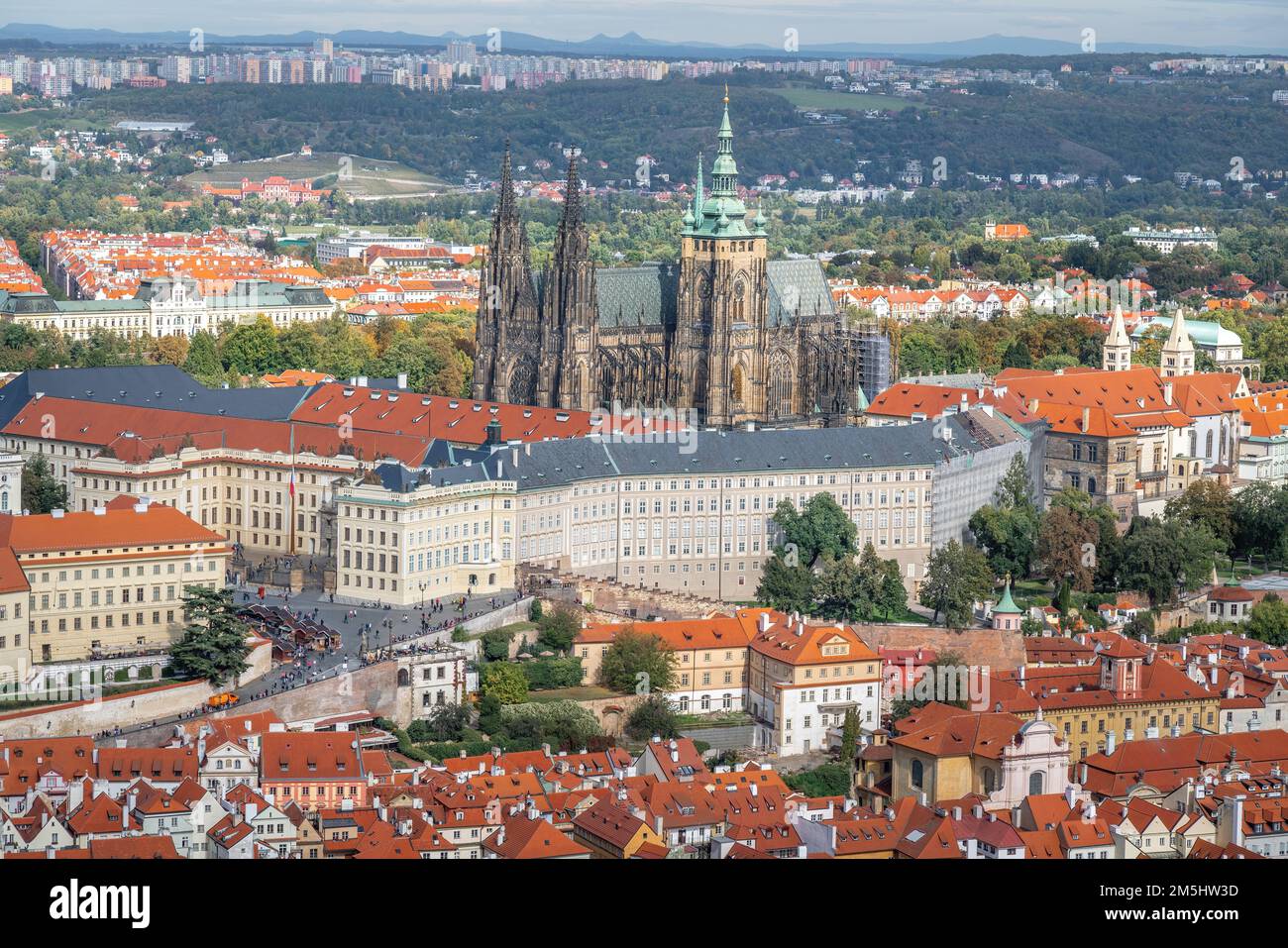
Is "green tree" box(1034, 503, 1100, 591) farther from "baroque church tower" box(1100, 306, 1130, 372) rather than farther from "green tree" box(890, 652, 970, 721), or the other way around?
"baroque church tower" box(1100, 306, 1130, 372)

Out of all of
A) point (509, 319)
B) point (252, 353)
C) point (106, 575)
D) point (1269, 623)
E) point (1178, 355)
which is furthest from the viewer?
point (252, 353)

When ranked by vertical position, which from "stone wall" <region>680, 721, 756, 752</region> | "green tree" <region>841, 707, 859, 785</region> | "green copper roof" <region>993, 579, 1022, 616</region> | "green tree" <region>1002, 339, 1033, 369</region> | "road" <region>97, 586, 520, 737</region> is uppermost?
"green tree" <region>1002, 339, 1033, 369</region>

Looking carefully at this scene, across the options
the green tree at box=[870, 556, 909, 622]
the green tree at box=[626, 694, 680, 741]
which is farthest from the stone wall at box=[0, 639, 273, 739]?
the green tree at box=[870, 556, 909, 622]

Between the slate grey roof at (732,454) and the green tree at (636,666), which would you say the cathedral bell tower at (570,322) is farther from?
the green tree at (636,666)

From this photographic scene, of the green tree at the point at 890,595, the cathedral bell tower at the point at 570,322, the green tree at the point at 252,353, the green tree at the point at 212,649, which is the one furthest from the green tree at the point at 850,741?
the green tree at the point at 252,353

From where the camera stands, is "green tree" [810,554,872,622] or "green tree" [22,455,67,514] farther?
"green tree" [22,455,67,514]

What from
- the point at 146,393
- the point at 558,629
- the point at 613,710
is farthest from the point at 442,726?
the point at 146,393

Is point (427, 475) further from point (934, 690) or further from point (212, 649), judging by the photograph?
point (934, 690)
